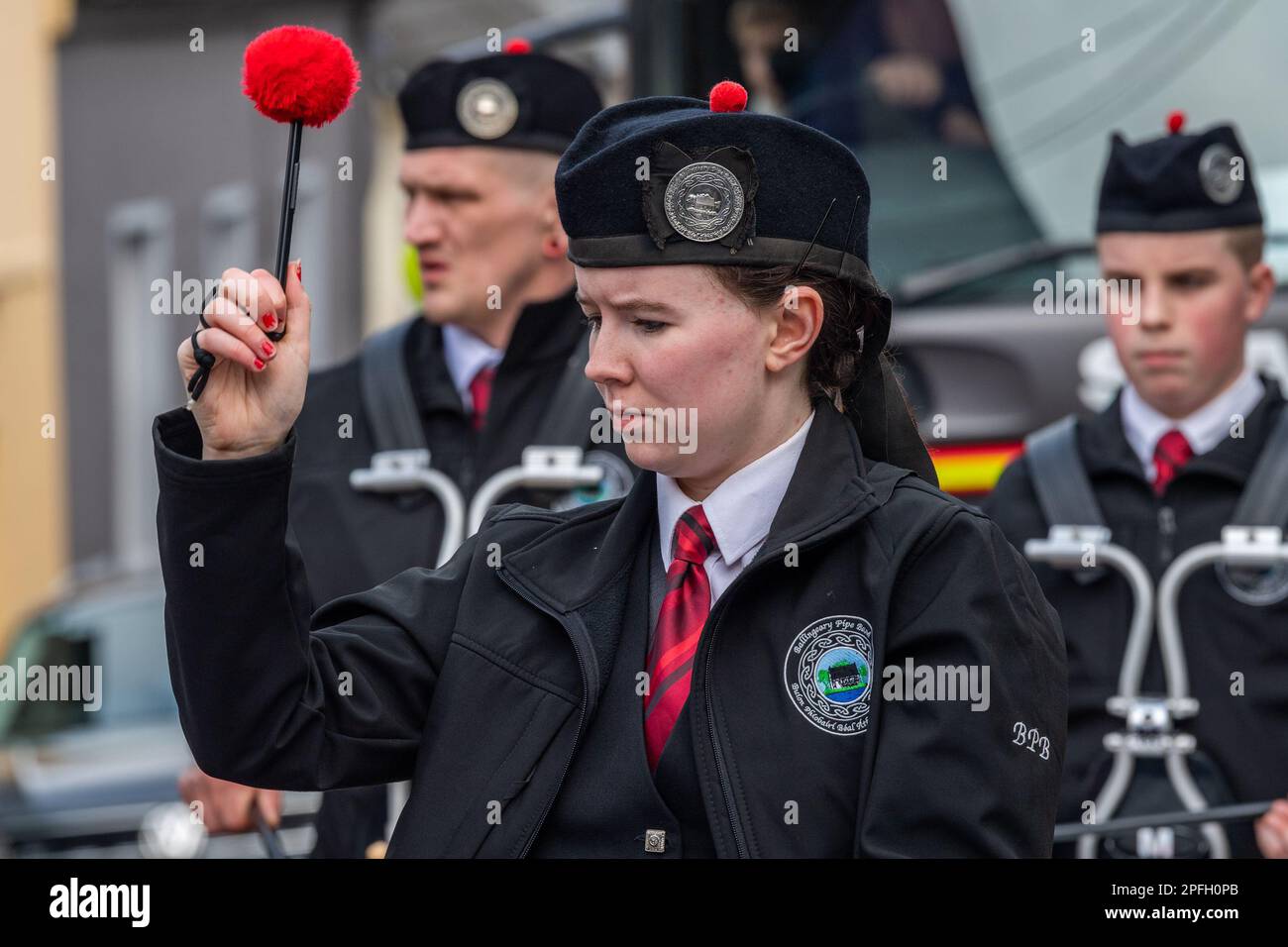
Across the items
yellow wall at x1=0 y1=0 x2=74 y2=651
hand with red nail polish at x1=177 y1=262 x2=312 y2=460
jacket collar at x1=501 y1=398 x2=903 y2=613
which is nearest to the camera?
hand with red nail polish at x1=177 y1=262 x2=312 y2=460

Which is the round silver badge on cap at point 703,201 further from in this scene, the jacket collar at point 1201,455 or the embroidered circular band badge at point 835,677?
the jacket collar at point 1201,455

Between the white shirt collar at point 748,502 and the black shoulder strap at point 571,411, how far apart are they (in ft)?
4.90

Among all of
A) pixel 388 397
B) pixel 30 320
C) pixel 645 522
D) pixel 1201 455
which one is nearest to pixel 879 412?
pixel 645 522

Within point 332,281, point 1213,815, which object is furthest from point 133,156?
point 1213,815

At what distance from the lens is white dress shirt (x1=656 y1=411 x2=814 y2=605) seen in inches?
101

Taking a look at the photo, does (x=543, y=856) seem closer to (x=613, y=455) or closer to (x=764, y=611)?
(x=764, y=611)

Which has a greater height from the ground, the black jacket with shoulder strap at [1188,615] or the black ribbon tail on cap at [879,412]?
the black ribbon tail on cap at [879,412]

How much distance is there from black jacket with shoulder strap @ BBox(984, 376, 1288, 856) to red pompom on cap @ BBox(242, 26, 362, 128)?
1.94 metres

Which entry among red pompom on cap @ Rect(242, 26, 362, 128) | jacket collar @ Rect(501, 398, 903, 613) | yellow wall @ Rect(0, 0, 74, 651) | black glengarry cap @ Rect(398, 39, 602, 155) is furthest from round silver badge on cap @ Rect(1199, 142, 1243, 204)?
yellow wall @ Rect(0, 0, 74, 651)

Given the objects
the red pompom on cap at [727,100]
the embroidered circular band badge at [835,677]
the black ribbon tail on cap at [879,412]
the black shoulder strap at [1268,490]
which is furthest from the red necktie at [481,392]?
the embroidered circular band badge at [835,677]

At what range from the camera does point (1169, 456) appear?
415 cm

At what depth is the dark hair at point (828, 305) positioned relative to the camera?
2537 millimetres

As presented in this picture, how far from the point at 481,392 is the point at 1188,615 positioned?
1.46 m

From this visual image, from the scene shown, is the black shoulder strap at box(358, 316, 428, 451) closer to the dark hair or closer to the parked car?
the dark hair
